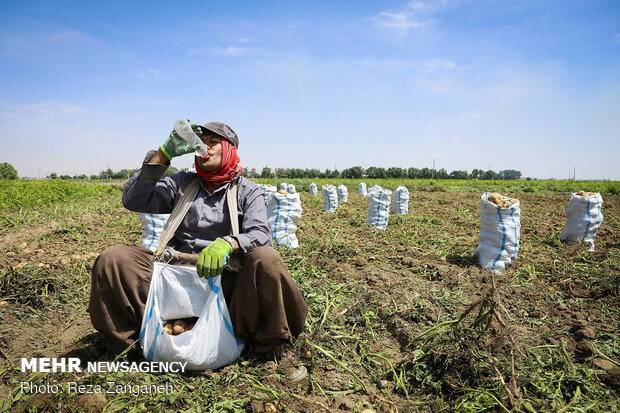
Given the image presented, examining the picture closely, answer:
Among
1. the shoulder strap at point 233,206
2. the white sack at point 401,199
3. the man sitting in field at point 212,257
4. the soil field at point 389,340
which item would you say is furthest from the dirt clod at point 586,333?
the white sack at point 401,199

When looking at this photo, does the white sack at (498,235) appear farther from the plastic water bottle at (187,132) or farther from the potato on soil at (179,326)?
the potato on soil at (179,326)

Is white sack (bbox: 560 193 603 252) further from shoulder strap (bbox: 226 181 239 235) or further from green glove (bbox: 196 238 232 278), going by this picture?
green glove (bbox: 196 238 232 278)

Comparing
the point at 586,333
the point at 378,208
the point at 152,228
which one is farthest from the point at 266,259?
the point at 378,208

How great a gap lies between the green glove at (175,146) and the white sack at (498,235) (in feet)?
11.6

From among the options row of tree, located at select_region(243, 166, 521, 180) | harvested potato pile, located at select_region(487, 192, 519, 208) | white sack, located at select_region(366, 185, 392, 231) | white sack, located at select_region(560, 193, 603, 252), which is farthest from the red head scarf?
row of tree, located at select_region(243, 166, 521, 180)

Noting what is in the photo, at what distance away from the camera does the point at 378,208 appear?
741 cm

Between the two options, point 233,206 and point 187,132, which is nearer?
point 187,132

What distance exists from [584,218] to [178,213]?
20.4ft

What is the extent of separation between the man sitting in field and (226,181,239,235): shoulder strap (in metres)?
0.04

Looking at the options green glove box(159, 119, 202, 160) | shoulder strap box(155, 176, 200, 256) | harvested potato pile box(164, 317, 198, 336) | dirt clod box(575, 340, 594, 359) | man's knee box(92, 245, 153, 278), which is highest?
green glove box(159, 119, 202, 160)

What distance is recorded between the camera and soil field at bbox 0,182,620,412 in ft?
6.20

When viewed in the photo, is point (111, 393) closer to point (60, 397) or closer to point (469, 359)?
point (60, 397)

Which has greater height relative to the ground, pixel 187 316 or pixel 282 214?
pixel 282 214

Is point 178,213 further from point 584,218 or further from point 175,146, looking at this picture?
point 584,218
